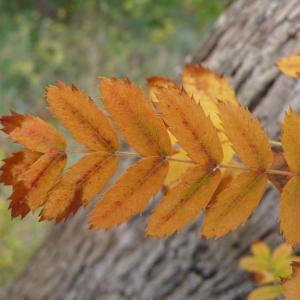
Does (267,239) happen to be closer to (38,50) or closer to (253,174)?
(253,174)

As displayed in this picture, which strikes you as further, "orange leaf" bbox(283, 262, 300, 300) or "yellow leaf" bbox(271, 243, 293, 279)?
"yellow leaf" bbox(271, 243, 293, 279)

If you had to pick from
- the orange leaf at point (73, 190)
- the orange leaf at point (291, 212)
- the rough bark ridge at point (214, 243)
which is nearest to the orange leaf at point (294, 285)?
the orange leaf at point (291, 212)

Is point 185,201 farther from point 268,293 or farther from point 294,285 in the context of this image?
point 268,293

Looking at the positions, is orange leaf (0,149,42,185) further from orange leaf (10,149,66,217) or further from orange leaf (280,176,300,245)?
orange leaf (280,176,300,245)

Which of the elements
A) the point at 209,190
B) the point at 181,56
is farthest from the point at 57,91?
the point at 181,56

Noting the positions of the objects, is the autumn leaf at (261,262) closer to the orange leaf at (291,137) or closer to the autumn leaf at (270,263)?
the autumn leaf at (270,263)

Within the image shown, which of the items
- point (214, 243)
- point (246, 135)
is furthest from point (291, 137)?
point (214, 243)

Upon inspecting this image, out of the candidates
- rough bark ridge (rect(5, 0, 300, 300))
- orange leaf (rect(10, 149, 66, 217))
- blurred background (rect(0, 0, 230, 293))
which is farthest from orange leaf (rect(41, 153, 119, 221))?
blurred background (rect(0, 0, 230, 293))
